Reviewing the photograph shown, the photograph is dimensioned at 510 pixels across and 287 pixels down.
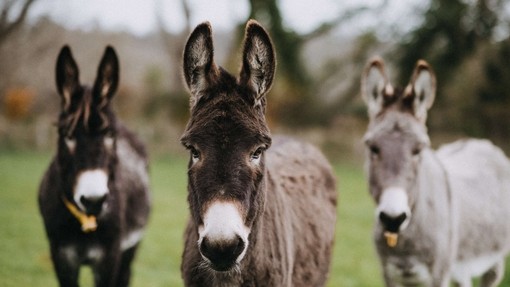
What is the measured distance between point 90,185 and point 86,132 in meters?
0.50

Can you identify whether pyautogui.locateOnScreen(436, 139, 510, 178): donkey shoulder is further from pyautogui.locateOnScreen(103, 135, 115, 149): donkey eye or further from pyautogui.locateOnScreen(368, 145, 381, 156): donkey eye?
pyautogui.locateOnScreen(103, 135, 115, 149): donkey eye

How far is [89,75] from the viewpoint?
26469 mm

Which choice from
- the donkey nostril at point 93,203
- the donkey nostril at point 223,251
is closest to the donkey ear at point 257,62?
the donkey nostril at point 223,251

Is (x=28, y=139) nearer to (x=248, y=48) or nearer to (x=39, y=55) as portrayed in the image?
(x=39, y=55)

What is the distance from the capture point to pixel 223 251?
2.21 m

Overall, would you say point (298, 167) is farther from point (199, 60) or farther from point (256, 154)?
point (199, 60)

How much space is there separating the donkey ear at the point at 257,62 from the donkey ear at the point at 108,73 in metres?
1.86

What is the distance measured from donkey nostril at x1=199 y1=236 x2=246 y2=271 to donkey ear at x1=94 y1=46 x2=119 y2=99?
233 centimetres

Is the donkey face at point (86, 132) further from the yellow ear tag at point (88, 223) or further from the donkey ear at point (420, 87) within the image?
the donkey ear at point (420, 87)

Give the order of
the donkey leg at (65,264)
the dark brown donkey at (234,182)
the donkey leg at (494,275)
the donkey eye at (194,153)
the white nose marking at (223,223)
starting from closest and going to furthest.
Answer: the white nose marking at (223,223) → the dark brown donkey at (234,182) → the donkey eye at (194,153) → the donkey leg at (65,264) → the donkey leg at (494,275)

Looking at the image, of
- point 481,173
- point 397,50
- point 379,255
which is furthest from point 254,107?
point 397,50

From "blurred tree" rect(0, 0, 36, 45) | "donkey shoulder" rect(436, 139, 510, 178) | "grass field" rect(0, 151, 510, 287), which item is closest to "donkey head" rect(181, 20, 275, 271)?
"grass field" rect(0, 151, 510, 287)

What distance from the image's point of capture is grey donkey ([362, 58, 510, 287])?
391 cm

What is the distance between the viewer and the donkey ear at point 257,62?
2.68 m
